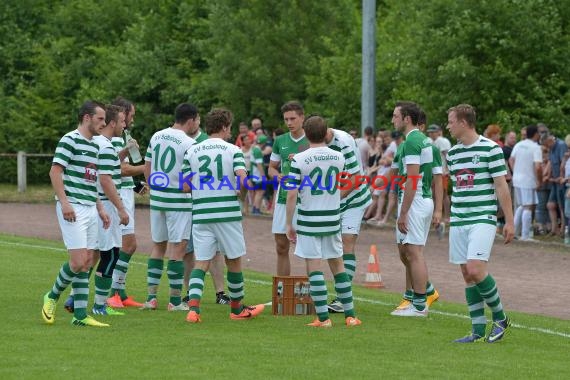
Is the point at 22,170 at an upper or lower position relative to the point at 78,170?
lower

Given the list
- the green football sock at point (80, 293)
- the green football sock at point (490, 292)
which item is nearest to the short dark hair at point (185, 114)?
the green football sock at point (80, 293)

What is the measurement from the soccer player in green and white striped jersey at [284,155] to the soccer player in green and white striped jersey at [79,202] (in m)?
2.30

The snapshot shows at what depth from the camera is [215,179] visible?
1248 centimetres

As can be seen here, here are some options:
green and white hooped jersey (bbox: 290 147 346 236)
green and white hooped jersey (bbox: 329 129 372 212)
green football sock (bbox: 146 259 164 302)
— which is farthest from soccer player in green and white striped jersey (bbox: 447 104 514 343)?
green football sock (bbox: 146 259 164 302)

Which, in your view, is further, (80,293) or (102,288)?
(102,288)

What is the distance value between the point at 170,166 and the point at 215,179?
1.08 m

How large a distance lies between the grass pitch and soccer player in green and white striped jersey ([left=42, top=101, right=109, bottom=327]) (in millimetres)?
289

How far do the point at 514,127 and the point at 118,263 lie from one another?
15190 millimetres

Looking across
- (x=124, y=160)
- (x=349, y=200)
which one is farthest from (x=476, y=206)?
(x=124, y=160)

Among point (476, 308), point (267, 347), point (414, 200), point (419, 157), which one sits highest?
point (419, 157)

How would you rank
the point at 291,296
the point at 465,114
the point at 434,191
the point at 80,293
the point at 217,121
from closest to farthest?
1. the point at 465,114
2. the point at 80,293
3. the point at 217,121
4. the point at 291,296
5. the point at 434,191

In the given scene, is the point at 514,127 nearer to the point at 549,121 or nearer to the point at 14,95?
the point at 549,121

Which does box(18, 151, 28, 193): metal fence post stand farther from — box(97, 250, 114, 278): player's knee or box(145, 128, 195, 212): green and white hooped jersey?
box(97, 250, 114, 278): player's knee

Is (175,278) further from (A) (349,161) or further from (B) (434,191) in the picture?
(B) (434,191)
